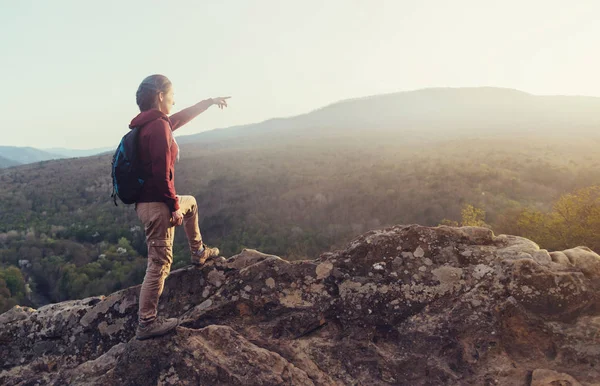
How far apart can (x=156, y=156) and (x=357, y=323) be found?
10.5ft

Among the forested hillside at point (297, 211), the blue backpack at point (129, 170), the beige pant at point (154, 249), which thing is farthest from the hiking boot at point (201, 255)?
the forested hillside at point (297, 211)

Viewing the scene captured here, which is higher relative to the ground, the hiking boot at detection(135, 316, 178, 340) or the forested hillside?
the hiking boot at detection(135, 316, 178, 340)

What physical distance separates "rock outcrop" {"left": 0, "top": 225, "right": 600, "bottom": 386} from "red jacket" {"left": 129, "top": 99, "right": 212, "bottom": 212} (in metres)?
1.63

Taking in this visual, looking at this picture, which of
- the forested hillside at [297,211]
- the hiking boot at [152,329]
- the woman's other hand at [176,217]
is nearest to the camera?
the hiking boot at [152,329]

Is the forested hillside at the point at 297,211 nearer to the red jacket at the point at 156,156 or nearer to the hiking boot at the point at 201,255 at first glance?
the hiking boot at the point at 201,255

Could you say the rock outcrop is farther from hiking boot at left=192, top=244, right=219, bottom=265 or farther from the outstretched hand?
the outstretched hand

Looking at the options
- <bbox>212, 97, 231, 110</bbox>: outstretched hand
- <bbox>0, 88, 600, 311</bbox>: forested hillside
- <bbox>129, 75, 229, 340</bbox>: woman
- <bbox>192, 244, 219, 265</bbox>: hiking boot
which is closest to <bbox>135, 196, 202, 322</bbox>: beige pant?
<bbox>129, 75, 229, 340</bbox>: woman

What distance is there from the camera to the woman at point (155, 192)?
3967 millimetres

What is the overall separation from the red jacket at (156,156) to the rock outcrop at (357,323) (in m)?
1.63

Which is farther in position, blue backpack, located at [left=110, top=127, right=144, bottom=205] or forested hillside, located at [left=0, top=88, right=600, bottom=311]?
forested hillside, located at [left=0, top=88, right=600, bottom=311]

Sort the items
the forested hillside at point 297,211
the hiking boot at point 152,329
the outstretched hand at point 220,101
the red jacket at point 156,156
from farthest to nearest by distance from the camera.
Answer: the forested hillside at point 297,211, the outstretched hand at point 220,101, the hiking boot at point 152,329, the red jacket at point 156,156

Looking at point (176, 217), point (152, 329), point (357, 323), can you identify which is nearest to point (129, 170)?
point (176, 217)

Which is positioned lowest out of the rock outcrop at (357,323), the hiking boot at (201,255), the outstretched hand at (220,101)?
the rock outcrop at (357,323)

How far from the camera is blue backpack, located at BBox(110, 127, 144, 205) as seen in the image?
3.99 meters
